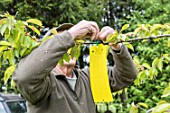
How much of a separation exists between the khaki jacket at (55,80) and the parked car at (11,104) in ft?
10.0

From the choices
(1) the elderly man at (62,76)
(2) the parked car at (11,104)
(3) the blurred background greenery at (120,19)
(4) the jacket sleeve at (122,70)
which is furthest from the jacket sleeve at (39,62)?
(2) the parked car at (11,104)

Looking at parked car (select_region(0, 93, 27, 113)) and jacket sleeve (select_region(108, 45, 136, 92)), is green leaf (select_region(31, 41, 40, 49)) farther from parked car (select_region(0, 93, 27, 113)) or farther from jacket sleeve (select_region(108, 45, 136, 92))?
parked car (select_region(0, 93, 27, 113))

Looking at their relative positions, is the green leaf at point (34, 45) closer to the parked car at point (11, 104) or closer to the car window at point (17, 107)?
the parked car at point (11, 104)

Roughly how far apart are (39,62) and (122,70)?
51cm

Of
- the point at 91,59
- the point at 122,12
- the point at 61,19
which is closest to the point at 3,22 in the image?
the point at 91,59

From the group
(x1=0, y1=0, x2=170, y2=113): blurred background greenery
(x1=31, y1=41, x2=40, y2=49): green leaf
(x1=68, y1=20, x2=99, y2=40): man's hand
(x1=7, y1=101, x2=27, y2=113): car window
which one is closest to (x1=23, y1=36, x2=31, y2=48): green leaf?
(x1=31, y1=41, x2=40, y2=49): green leaf

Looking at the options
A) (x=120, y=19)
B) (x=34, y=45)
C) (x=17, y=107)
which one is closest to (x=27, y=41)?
(x=34, y=45)

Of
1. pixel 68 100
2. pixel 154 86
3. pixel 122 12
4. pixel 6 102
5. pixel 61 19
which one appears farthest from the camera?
pixel 122 12

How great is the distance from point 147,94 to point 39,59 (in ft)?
13.6

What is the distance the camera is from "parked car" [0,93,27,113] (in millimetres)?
4571

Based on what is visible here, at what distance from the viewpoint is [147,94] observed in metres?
5.23

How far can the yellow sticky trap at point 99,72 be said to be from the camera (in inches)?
54.9

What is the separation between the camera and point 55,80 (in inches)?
59.6

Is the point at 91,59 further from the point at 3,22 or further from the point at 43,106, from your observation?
the point at 3,22
